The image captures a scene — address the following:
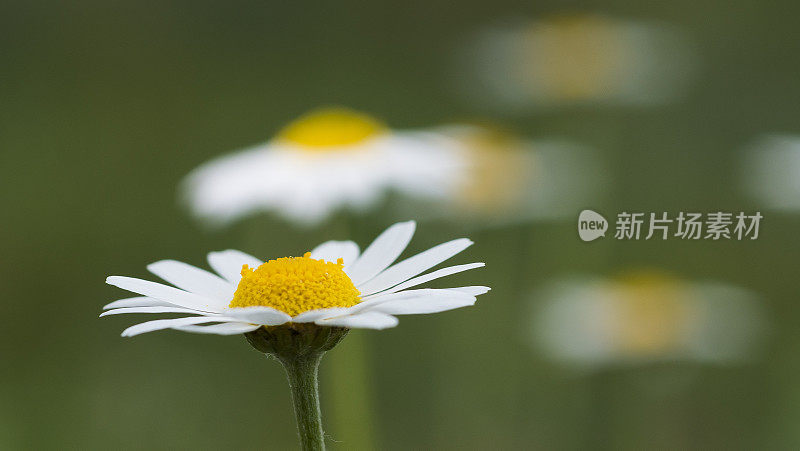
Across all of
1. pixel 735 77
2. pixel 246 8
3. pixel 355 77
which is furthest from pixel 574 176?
pixel 246 8

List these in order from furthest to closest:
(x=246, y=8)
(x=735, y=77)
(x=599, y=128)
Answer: (x=246, y=8), (x=735, y=77), (x=599, y=128)

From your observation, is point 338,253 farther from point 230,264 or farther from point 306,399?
point 306,399

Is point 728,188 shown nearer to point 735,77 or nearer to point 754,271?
point 754,271

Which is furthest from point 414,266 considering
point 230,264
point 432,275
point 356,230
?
point 356,230

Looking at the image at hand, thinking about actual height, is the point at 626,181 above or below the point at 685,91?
below

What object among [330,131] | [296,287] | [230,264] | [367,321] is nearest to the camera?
[367,321]
